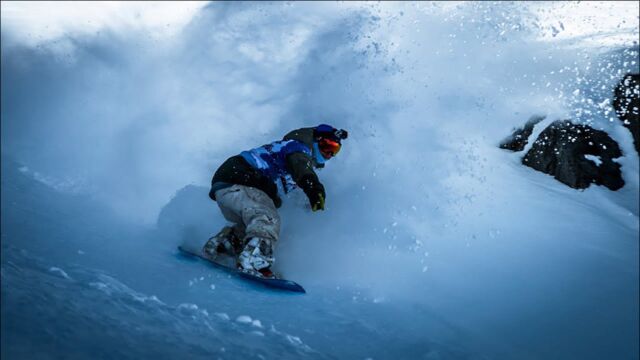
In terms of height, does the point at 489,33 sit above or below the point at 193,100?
above

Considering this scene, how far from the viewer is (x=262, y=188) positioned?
4.26 metres

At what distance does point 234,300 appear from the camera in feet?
11.0

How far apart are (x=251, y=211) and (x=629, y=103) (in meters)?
4.46

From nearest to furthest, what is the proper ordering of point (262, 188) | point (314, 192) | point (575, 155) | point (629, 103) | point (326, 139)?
point (314, 192) < point (262, 188) < point (326, 139) < point (575, 155) < point (629, 103)

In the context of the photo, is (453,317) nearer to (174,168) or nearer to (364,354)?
(364,354)

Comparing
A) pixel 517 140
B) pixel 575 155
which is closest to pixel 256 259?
pixel 517 140

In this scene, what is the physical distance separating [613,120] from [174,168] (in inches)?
200

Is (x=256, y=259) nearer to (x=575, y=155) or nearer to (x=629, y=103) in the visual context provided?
(x=575, y=155)

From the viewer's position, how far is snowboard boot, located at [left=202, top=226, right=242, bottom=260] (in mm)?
4195

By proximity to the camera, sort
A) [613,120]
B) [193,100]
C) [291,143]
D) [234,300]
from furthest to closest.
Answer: [193,100] → [613,120] → [291,143] → [234,300]

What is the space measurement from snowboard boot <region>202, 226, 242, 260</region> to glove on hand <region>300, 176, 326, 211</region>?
88cm

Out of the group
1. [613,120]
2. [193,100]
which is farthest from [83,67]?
[613,120]

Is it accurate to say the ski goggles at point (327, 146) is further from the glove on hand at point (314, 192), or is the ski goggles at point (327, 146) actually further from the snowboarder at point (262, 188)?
the glove on hand at point (314, 192)

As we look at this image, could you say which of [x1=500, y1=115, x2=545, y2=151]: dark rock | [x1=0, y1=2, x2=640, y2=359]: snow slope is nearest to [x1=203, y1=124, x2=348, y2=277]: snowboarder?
[x1=0, y1=2, x2=640, y2=359]: snow slope
